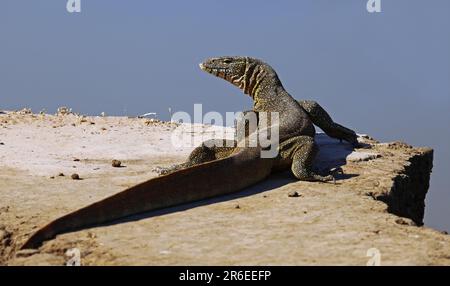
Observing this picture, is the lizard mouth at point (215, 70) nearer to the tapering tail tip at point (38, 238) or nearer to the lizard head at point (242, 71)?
the lizard head at point (242, 71)

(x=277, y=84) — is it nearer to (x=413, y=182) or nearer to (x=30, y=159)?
(x=413, y=182)

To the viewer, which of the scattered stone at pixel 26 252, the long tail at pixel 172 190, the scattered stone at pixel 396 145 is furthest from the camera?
the scattered stone at pixel 396 145

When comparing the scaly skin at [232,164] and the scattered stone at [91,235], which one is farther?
the scaly skin at [232,164]

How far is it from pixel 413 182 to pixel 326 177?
3.31 metres

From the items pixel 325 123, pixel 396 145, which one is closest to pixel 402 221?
pixel 325 123

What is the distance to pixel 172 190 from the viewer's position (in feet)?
26.4

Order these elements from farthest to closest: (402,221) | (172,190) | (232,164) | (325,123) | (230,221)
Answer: (325,123) < (232,164) < (172,190) < (230,221) < (402,221)

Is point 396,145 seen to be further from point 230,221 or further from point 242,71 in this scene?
point 230,221

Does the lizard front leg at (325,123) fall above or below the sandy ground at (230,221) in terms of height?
above

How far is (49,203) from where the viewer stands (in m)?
8.35

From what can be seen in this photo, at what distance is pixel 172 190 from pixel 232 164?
117 cm

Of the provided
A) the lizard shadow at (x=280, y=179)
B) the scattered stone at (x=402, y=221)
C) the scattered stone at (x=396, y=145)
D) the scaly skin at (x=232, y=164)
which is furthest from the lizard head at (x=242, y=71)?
the scattered stone at (x=402, y=221)

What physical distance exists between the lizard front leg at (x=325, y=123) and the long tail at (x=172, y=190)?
8.22 feet

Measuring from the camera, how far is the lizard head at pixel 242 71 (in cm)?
1187
